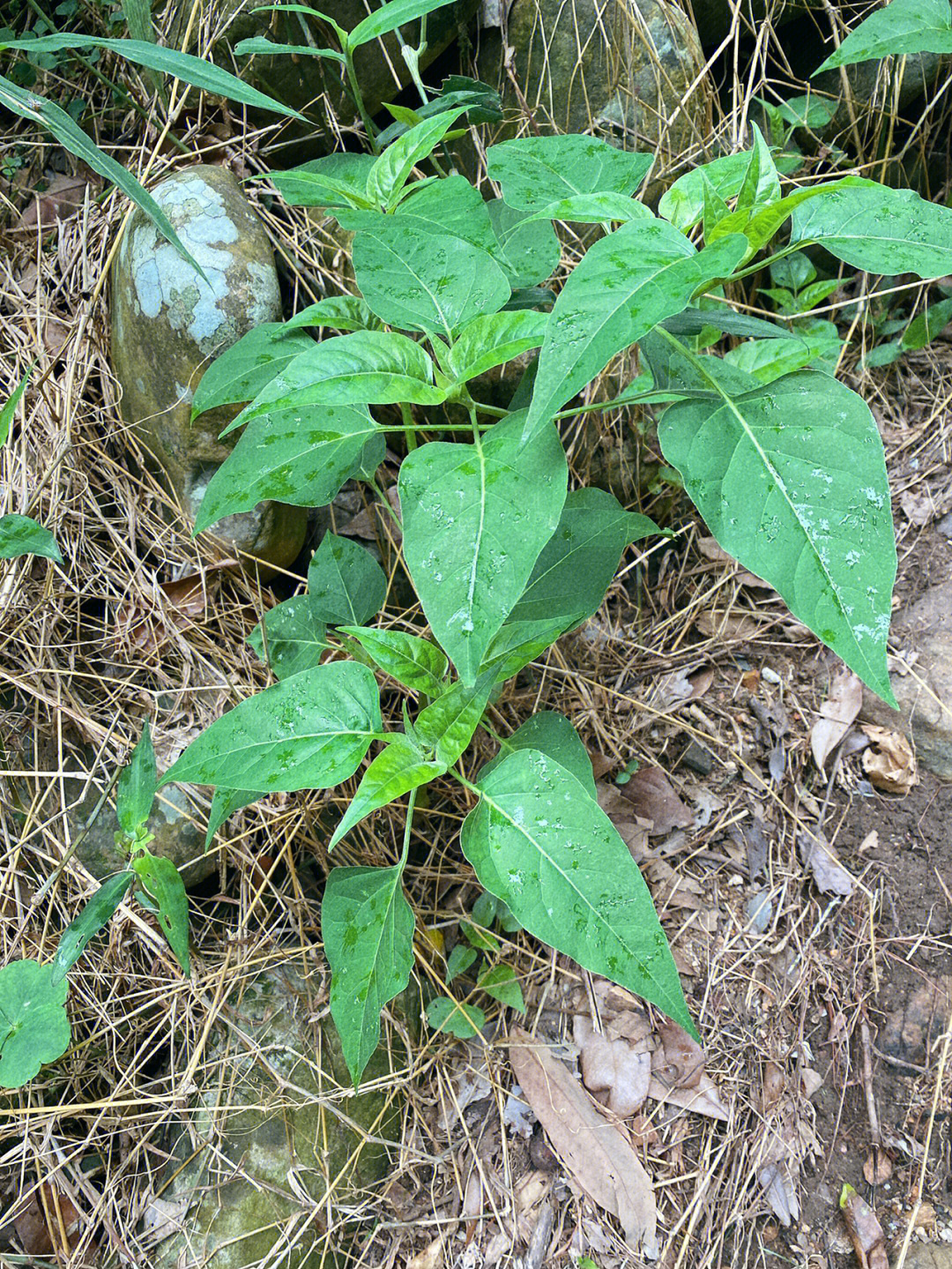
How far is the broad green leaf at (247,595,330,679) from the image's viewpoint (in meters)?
1.56

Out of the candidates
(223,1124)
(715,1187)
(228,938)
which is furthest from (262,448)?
(715,1187)

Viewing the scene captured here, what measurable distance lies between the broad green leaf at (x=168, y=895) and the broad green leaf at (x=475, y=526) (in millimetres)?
759

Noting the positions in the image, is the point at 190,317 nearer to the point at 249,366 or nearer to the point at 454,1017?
the point at 249,366

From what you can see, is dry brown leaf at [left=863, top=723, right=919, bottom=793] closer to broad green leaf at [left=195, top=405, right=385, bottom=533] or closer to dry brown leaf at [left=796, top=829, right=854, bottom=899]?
dry brown leaf at [left=796, top=829, right=854, bottom=899]

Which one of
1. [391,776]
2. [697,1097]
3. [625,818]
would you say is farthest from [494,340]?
[697,1097]

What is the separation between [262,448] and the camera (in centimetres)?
129

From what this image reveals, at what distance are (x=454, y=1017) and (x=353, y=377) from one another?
127cm

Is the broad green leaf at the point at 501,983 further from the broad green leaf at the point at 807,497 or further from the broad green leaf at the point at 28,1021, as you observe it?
the broad green leaf at the point at 807,497

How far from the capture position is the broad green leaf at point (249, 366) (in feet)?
4.62

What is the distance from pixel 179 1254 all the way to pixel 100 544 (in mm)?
1412

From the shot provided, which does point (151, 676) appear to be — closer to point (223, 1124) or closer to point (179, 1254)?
point (223, 1124)

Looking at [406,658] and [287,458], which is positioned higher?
[287,458]

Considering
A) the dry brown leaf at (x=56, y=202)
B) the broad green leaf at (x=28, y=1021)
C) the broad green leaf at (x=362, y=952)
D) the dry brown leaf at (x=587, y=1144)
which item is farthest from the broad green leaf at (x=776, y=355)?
the broad green leaf at (x=28, y=1021)

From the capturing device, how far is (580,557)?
55.6 inches
